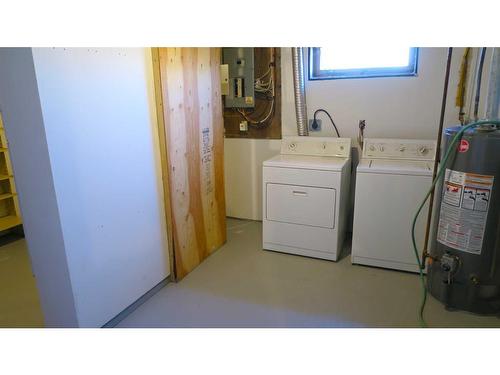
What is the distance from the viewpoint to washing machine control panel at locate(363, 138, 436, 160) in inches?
99.1

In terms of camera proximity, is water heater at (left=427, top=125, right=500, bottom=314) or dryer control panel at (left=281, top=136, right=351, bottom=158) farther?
dryer control panel at (left=281, top=136, right=351, bottom=158)

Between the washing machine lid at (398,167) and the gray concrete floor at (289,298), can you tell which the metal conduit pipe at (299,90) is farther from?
the gray concrete floor at (289,298)

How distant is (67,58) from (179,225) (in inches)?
49.4

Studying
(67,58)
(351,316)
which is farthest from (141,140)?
(351,316)

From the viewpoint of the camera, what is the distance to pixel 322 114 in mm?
3020

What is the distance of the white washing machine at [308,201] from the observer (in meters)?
2.49

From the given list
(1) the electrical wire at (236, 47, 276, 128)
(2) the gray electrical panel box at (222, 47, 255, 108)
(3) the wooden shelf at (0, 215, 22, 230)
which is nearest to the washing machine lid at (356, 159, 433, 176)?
(1) the electrical wire at (236, 47, 276, 128)

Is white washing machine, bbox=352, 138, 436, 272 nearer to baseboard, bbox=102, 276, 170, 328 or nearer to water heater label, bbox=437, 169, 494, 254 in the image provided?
water heater label, bbox=437, 169, 494, 254

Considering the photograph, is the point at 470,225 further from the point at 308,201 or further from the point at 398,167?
the point at 308,201

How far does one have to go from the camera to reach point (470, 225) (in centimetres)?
183

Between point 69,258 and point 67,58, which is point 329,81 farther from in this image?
point 69,258

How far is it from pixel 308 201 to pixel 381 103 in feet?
3.55

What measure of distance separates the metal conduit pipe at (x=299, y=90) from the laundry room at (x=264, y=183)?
0.02 m

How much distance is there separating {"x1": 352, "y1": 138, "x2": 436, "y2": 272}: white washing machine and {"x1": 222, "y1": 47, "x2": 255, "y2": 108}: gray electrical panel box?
1.33 m
